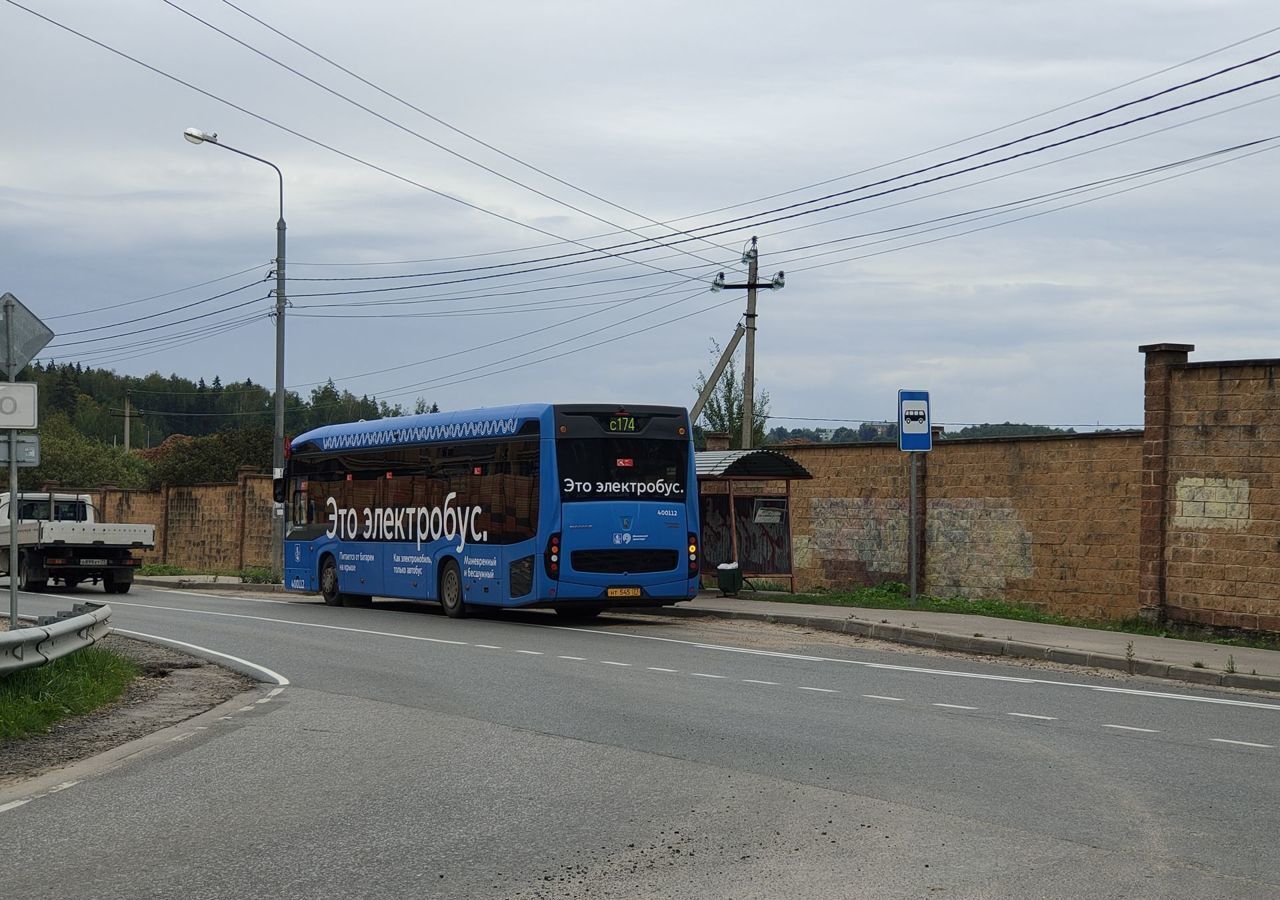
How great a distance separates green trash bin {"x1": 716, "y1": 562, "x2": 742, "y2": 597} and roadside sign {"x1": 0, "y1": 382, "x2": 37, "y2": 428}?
13.4 metres

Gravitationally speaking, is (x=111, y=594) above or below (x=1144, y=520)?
below

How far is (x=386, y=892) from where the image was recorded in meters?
6.30

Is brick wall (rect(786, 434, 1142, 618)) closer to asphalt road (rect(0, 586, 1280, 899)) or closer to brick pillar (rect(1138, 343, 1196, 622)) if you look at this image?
brick pillar (rect(1138, 343, 1196, 622))

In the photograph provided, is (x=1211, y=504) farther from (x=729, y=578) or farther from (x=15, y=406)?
(x=15, y=406)

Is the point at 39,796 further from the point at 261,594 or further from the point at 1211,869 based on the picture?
the point at 261,594

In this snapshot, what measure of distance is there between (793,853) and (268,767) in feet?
13.3

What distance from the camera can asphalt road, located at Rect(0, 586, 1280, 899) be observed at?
21.6ft

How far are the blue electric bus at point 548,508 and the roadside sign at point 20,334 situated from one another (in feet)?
27.9

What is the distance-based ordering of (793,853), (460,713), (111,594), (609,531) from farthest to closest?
1. (111,594)
2. (609,531)
3. (460,713)
4. (793,853)

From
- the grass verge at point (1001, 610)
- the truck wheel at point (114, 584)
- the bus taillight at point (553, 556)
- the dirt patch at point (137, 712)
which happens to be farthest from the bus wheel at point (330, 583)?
the dirt patch at point (137, 712)

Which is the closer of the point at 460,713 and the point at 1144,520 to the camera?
the point at 460,713

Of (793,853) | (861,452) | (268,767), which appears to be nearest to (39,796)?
(268,767)

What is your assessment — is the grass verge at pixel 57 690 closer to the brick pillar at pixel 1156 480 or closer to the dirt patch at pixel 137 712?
the dirt patch at pixel 137 712

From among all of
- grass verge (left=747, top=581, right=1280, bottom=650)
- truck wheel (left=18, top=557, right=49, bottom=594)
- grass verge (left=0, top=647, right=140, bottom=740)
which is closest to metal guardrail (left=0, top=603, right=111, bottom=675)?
grass verge (left=0, top=647, right=140, bottom=740)
